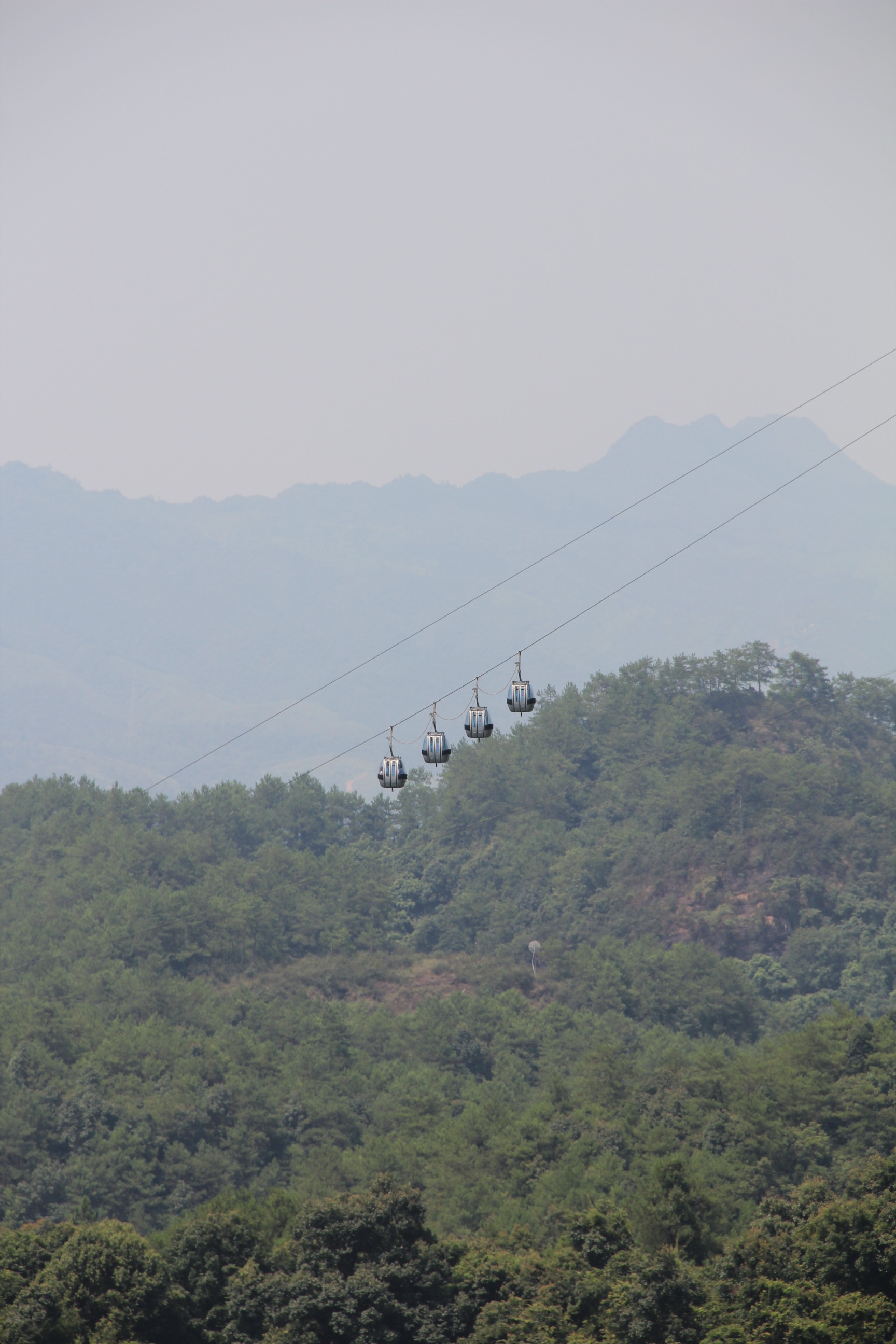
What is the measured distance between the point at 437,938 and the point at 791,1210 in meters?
68.9

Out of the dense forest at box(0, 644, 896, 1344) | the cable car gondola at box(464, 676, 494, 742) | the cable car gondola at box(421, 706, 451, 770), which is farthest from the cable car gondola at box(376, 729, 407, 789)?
the dense forest at box(0, 644, 896, 1344)

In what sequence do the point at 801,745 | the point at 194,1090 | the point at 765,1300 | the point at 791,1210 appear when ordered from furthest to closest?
1. the point at 801,745
2. the point at 194,1090
3. the point at 791,1210
4. the point at 765,1300

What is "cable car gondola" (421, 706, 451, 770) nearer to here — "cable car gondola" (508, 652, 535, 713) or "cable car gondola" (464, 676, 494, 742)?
"cable car gondola" (464, 676, 494, 742)

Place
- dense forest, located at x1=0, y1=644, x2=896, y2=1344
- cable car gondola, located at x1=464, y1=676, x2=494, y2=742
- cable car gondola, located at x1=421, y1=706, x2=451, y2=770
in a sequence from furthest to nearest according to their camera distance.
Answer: dense forest, located at x1=0, y1=644, x2=896, y2=1344
cable car gondola, located at x1=421, y1=706, x2=451, y2=770
cable car gondola, located at x1=464, y1=676, x2=494, y2=742

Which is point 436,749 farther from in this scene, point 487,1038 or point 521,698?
point 487,1038

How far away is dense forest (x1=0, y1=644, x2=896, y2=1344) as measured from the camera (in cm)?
3550

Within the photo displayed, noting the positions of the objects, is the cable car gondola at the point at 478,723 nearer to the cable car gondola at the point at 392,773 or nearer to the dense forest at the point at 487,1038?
the cable car gondola at the point at 392,773

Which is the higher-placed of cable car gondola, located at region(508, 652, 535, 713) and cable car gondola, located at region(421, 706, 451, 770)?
cable car gondola, located at region(508, 652, 535, 713)

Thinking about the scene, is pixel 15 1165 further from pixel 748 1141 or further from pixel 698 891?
pixel 698 891

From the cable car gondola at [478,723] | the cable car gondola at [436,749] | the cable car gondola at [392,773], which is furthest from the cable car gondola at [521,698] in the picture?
the cable car gondola at [392,773]

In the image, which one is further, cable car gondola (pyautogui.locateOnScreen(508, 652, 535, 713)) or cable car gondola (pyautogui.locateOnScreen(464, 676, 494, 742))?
cable car gondola (pyautogui.locateOnScreen(508, 652, 535, 713))

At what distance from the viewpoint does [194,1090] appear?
63.0m

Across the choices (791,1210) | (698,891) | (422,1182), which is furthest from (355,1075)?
(698,891)

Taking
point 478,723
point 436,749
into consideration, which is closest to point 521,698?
point 478,723
